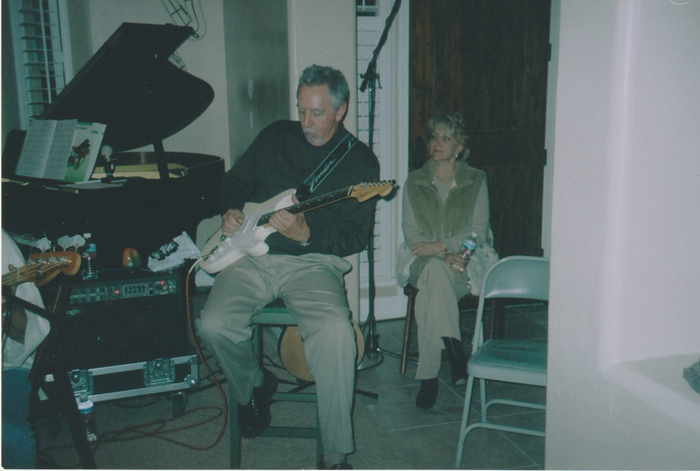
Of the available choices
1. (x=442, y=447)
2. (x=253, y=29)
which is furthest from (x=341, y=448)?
(x=253, y=29)

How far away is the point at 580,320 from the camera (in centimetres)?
96

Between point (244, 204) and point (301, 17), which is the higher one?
point (301, 17)

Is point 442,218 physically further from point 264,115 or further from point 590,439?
point 590,439

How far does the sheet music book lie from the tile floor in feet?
3.73

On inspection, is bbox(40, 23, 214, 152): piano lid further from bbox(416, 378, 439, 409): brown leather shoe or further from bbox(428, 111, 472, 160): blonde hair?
bbox(416, 378, 439, 409): brown leather shoe

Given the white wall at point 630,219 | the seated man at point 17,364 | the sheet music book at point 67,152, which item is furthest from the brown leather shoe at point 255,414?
the sheet music book at point 67,152

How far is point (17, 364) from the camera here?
160 cm

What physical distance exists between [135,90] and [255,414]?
1821mm

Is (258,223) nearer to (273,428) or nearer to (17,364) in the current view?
(273,428)

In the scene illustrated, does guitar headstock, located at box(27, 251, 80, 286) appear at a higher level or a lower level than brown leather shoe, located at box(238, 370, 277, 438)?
higher

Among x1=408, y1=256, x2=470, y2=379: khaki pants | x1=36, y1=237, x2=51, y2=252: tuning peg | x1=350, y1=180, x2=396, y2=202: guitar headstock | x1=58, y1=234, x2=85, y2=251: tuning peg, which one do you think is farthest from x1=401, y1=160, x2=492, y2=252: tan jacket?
x1=36, y1=237, x2=51, y2=252: tuning peg

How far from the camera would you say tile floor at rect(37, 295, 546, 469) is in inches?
77.8

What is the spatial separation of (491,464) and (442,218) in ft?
4.10

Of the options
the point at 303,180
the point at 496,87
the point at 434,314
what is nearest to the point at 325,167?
the point at 303,180
